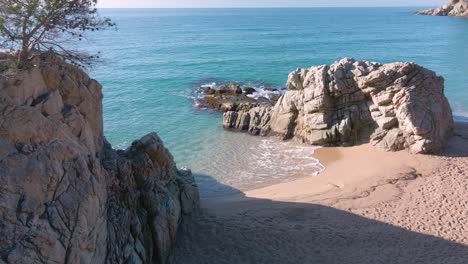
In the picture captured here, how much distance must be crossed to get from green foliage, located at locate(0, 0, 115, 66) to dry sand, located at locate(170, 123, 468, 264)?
24.9 feet

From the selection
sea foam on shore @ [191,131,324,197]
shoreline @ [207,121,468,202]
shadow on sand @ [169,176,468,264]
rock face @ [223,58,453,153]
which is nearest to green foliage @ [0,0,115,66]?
shadow on sand @ [169,176,468,264]

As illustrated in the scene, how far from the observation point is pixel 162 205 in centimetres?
1390

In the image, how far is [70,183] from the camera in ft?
33.1

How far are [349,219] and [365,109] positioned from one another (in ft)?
36.3

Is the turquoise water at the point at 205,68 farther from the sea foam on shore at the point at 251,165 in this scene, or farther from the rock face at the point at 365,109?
the rock face at the point at 365,109

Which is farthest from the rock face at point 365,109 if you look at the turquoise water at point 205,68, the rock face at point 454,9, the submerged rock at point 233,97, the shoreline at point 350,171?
the rock face at point 454,9

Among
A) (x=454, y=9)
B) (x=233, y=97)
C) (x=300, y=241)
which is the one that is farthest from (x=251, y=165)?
(x=454, y=9)

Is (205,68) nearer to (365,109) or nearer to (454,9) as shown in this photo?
(365,109)

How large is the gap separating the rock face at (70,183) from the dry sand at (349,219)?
2002mm

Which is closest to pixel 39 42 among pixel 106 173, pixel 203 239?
pixel 106 173

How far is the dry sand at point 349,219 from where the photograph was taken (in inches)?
559

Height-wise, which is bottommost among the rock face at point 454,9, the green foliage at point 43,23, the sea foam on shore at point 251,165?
the sea foam on shore at point 251,165

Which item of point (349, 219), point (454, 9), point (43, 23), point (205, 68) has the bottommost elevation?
point (349, 219)

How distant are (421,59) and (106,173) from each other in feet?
178
